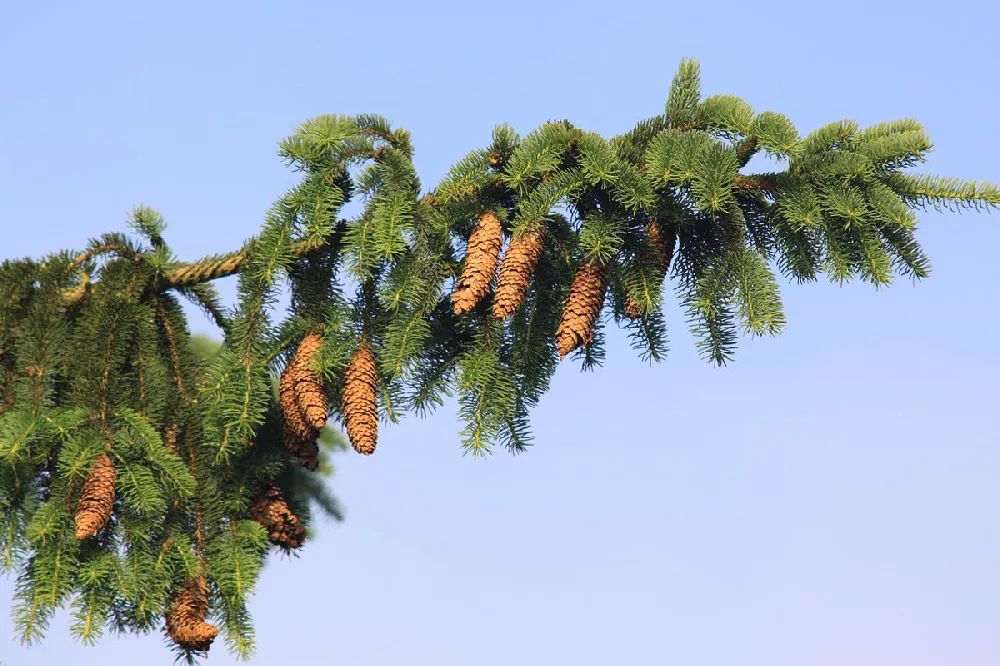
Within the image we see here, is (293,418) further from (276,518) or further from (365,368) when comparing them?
(276,518)

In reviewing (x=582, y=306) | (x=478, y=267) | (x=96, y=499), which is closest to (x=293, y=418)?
(x=96, y=499)

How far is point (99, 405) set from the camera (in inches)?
164

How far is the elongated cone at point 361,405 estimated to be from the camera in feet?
12.8

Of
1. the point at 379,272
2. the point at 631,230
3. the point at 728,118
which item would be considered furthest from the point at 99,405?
the point at 728,118

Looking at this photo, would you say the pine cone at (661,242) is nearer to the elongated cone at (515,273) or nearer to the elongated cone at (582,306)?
the elongated cone at (582,306)

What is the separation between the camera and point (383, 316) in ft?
13.5

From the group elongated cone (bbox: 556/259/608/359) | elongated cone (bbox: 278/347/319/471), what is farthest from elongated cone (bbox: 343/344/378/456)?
elongated cone (bbox: 556/259/608/359)

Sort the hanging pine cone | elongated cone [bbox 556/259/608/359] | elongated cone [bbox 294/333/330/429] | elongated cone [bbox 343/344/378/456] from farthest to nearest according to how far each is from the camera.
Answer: the hanging pine cone
elongated cone [bbox 294/333/330/429]
elongated cone [bbox 343/344/378/456]
elongated cone [bbox 556/259/608/359]

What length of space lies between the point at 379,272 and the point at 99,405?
44.2 inches

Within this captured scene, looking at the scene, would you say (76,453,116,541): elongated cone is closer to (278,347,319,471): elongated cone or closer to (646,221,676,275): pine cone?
(278,347,319,471): elongated cone

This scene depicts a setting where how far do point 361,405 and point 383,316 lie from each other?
0.36 metres

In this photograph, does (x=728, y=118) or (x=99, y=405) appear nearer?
(x=728, y=118)

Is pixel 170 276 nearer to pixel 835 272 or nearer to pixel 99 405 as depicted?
pixel 99 405

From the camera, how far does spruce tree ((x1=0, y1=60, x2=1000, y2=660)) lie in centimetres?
382
